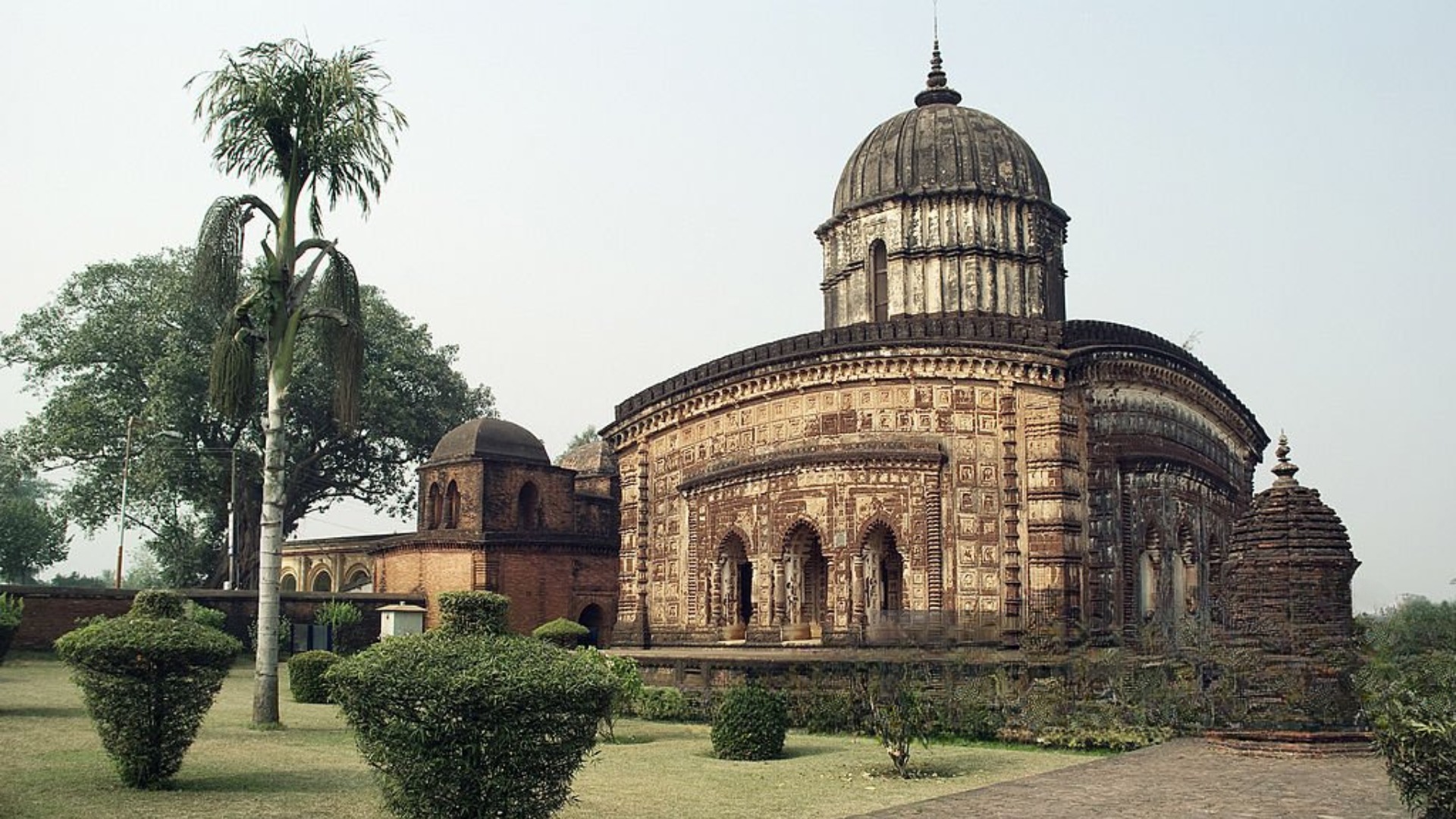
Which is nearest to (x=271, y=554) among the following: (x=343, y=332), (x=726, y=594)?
(x=343, y=332)

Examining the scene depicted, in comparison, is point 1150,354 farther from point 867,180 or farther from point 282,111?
point 282,111

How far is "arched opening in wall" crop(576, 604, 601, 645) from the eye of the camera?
3591 cm

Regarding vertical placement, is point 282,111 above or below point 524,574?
above

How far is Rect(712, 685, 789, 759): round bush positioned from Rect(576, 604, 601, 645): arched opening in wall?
20.8 metres

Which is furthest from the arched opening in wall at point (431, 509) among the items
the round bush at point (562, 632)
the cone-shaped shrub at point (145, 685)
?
the cone-shaped shrub at point (145, 685)

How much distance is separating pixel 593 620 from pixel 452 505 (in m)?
5.15

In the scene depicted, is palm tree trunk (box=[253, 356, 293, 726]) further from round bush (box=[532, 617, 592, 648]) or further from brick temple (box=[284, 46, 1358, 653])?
brick temple (box=[284, 46, 1358, 653])

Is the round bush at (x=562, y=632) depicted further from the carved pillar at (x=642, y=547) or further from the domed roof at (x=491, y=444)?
the domed roof at (x=491, y=444)

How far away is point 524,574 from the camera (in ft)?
114

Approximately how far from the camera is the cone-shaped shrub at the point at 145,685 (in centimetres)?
1082

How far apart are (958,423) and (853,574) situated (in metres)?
3.44

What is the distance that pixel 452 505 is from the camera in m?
35.6

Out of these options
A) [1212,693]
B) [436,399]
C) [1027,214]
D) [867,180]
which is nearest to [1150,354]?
[1027,214]

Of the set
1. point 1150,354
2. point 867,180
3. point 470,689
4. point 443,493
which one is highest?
point 867,180
